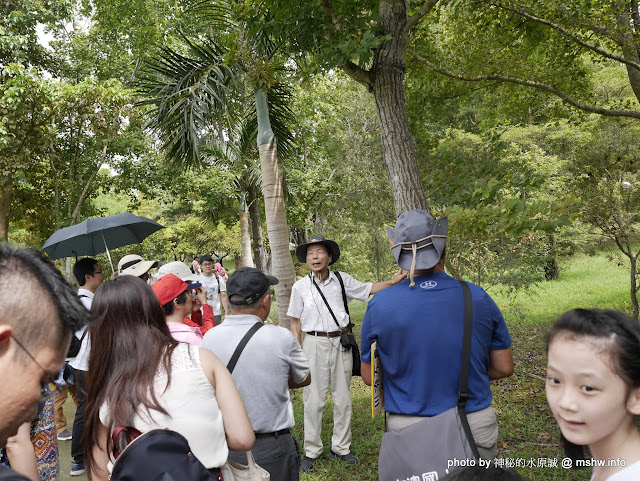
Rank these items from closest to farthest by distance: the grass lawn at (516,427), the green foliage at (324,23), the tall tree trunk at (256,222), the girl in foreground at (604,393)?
1. the girl in foreground at (604,393)
2. the grass lawn at (516,427)
3. the green foliage at (324,23)
4. the tall tree trunk at (256,222)

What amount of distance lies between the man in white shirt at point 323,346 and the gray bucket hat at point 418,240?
Answer: 190 cm

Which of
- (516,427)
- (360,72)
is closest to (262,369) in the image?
(516,427)

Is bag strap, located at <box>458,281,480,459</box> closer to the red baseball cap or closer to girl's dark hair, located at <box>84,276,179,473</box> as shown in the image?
girl's dark hair, located at <box>84,276,179,473</box>

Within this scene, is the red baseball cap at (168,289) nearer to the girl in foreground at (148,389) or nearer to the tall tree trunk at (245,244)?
the girl in foreground at (148,389)

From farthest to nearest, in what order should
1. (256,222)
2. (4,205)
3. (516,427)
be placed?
(256,222) → (4,205) → (516,427)

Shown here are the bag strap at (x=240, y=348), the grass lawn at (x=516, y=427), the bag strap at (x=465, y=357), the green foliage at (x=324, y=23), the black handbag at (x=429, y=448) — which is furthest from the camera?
the green foliage at (x=324, y=23)

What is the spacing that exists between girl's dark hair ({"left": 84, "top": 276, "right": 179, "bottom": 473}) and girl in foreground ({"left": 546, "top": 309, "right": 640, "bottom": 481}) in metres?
1.46

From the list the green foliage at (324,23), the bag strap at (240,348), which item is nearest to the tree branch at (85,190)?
Result: the green foliage at (324,23)

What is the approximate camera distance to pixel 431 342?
2.30m

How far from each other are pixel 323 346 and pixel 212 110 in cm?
446

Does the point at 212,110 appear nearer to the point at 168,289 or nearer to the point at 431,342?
the point at 168,289

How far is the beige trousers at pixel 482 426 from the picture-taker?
2332 millimetres

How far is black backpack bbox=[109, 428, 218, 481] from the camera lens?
5.08 ft

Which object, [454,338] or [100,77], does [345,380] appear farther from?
[100,77]
